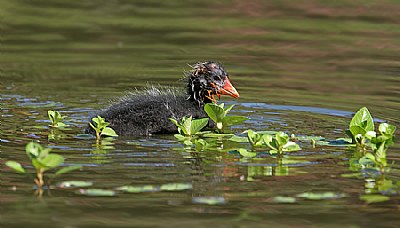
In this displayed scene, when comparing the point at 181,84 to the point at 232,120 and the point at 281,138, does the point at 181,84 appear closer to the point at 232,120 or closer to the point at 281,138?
the point at 232,120

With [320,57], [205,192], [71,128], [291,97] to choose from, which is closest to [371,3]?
[320,57]

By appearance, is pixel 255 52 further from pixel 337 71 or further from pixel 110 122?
pixel 110 122

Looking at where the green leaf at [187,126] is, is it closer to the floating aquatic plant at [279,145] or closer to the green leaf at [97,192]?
the floating aquatic plant at [279,145]

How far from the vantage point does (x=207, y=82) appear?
974 cm

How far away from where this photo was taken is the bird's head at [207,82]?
9719mm

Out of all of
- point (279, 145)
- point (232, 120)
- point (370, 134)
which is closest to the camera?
point (370, 134)

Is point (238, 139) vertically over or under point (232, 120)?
under

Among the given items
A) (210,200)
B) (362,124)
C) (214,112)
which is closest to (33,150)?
(210,200)

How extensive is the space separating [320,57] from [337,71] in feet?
3.70

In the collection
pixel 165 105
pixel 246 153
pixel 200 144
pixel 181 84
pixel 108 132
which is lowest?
pixel 246 153

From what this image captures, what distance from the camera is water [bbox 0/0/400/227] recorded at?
21.0ft

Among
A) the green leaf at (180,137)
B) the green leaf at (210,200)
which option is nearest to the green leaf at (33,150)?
the green leaf at (210,200)

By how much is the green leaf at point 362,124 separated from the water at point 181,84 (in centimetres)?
21

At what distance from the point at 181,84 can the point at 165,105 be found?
3.41 meters
